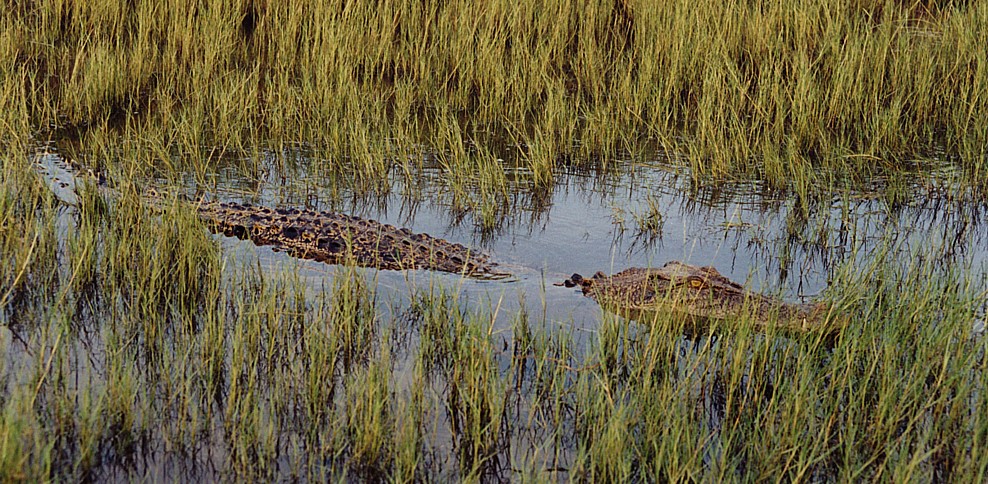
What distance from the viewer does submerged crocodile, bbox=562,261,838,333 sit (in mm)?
3729

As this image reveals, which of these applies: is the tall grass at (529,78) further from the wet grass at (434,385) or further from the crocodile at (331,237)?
the wet grass at (434,385)

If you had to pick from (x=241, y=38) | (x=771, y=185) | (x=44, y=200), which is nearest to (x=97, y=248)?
(x=44, y=200)

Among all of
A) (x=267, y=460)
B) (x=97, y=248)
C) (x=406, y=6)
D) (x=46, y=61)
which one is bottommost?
(x=267, y=460)

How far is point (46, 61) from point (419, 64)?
2470mm

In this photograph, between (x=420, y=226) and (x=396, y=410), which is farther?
(x=420, y=226)

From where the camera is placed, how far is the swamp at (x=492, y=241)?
297 cm

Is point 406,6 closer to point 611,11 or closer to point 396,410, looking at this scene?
point 611,11

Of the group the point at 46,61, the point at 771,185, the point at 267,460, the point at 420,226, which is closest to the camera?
the point at 267,460

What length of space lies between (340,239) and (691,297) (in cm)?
154

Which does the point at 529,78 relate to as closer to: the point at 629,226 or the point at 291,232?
the point at 629,226

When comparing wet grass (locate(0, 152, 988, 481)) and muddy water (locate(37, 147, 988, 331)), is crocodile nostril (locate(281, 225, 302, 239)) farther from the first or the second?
wet grass (locate(0, 152, 988, 481))

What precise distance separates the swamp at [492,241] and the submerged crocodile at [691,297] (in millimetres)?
18

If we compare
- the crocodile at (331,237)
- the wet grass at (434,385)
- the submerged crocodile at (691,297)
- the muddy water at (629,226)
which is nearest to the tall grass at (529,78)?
the muddy water at (629,226)

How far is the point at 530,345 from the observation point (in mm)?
3545
